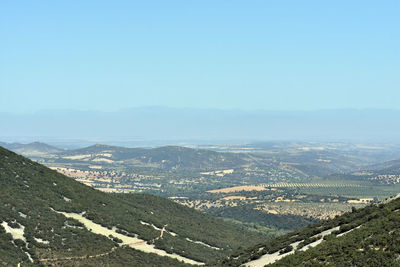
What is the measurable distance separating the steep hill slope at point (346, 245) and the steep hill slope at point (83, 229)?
18169 mm

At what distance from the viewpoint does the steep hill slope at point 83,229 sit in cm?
5931

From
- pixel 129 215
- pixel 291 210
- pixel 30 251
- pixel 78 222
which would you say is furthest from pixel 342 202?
pixel 30 251

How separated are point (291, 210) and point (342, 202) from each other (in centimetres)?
3088

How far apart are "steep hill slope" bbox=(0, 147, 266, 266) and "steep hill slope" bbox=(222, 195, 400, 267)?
59.6ft

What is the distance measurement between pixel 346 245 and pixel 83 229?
42434mm

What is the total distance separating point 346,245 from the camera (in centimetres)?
3559

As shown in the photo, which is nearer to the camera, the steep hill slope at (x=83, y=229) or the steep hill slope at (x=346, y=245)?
the steep hill slope at (x=346, y=245)

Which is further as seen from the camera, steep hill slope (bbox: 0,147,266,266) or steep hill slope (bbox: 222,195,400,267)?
steep hill slope (bbox: 0,147,266,266)

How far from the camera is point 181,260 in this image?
70188 mm

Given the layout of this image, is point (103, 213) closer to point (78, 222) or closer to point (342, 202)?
point (78, 222)

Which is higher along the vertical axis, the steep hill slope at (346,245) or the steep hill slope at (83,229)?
the steep hill slope at (346,245)

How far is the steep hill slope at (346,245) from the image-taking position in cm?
3216

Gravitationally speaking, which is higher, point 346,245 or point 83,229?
point 346,245

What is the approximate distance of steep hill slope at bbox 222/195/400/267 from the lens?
105ft
